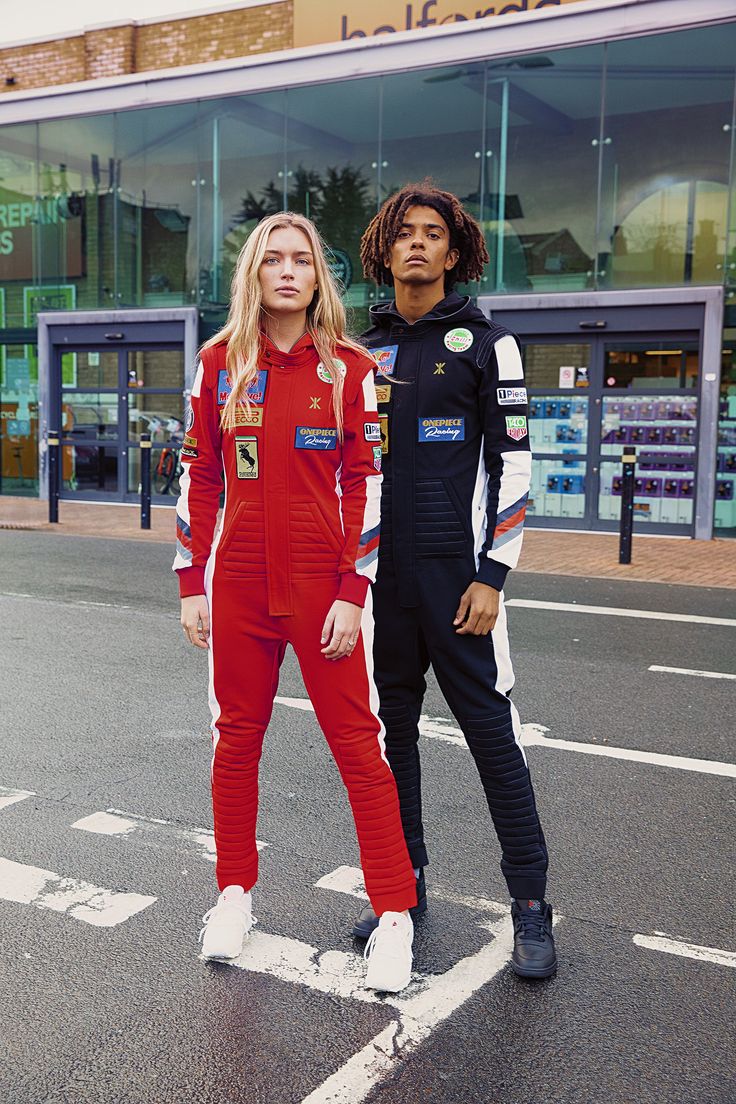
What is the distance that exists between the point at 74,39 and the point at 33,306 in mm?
7036

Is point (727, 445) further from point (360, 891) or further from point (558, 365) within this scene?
point (360, 891)

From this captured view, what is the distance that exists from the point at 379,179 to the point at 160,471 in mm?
5906

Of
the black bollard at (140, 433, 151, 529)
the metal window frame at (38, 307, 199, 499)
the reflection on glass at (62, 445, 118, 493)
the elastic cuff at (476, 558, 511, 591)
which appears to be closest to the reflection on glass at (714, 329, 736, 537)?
the black bollard at (140, 433, 151, 529)

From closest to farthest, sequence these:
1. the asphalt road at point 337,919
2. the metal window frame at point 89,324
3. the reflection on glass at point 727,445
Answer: the asphalt road at point 337,919 → the reflection on glass at point 727,445 → the metal window frame at point 89,324

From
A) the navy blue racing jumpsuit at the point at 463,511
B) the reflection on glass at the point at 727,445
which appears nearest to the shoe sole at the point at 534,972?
the navy blue racing jumpsuit at the point at 463,511

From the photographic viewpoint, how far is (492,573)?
310cm

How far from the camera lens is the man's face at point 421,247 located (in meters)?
3.18

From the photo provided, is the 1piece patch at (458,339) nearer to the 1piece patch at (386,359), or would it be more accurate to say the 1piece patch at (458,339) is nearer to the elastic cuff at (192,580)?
the 1piece patch at (386,359)

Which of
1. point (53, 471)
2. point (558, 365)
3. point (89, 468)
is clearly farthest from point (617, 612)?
point (89, 468)

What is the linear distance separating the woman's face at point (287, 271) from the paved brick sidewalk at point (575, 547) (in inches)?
335

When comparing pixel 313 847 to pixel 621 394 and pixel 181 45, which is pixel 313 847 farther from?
pixel 181 45

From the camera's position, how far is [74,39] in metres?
23.2

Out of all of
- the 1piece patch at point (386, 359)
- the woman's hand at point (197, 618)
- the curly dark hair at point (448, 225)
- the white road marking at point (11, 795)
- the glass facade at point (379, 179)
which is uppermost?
the glass facade at point (379, 179)

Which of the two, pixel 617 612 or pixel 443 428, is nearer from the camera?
pixel 443 428
